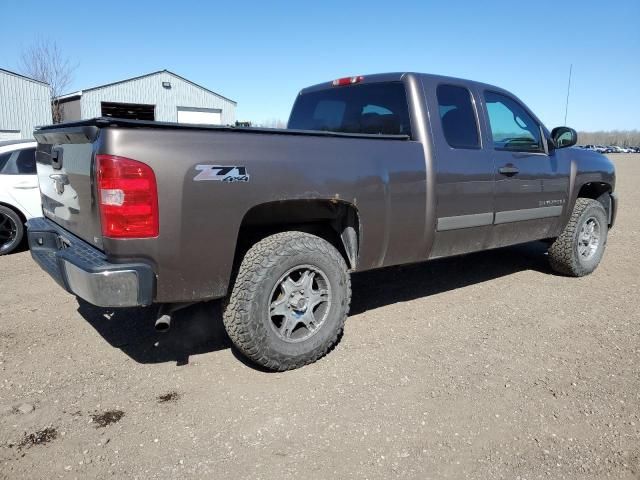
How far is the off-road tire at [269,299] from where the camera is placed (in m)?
3.03

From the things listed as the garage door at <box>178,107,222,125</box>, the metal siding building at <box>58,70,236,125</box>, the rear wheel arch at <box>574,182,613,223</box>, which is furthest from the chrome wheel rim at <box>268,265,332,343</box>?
the garage door at <box>178,107,222,125</box>

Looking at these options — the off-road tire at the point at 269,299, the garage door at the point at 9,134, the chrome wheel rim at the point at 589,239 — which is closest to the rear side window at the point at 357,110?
the off-road tire at the point at 269,299

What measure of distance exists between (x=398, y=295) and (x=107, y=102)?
2576 centimetres

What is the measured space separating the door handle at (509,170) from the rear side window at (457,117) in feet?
1.08

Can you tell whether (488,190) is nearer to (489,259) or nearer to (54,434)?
(489,259)

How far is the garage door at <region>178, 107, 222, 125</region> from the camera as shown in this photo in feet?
93.1

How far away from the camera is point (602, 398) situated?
3000 mm

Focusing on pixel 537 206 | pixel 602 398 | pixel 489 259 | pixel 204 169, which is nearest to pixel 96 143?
pixel 204 169

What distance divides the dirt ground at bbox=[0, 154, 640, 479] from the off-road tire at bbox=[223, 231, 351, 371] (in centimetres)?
17

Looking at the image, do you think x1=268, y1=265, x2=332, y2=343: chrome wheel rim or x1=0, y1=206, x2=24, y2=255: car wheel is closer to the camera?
x1=268, y1=265, x2=332, y2=343: chrome wheel rim

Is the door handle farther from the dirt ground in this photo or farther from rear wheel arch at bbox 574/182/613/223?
rear wheel arch at bbox 574/182/613/223

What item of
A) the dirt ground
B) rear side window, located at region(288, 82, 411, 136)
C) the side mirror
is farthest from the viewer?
the side mirror

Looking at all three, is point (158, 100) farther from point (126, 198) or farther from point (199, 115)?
point (126, 198)

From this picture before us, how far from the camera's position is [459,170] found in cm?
398
